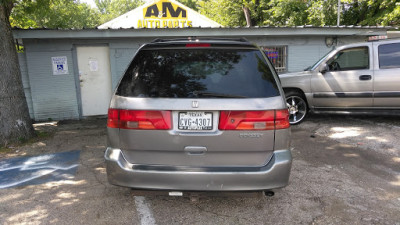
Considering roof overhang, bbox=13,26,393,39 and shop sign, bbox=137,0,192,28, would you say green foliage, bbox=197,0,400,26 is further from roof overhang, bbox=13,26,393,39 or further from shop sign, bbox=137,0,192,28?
shop sign, bbox=137,0,192,28

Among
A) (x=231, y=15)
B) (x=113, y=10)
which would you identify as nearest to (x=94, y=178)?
(x=231, y=15)

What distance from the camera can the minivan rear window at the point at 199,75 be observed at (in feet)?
8.78

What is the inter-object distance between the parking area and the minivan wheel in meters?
1.80

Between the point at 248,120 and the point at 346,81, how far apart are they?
498 centimetres

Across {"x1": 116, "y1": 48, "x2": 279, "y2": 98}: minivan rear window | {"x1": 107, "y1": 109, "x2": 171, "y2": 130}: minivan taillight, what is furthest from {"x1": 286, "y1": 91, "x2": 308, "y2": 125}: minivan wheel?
{"x1": 107, "y1": 109, "x2": 171, "y2": 130}: minivan taillight

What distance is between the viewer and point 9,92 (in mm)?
5777

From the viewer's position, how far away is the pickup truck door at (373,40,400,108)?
633 centimetres

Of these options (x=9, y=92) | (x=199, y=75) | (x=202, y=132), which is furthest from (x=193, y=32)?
(x=202, y=132)

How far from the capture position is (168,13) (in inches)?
668

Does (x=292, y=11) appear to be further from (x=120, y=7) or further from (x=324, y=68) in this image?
(x=120, y=7)

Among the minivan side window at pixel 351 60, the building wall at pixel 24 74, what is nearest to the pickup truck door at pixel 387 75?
the minivan side window at pixel 351 60

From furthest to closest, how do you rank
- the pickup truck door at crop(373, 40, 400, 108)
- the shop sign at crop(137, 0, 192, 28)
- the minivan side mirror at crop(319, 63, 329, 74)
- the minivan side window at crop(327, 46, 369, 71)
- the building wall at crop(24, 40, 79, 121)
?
1. the shop sign at crop(137, 0, 192, 28)
2. the building wall at crop(24, 40, 79, 121)
3. the minivan side mirror at crop(319, 63, 329, 74)
4. the minivan side window at crop(327, 46, 369, 71)
5. the pickup truck door at crop(373, 40, 400, 108)

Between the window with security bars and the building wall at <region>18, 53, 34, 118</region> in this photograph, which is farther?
the window with security bars

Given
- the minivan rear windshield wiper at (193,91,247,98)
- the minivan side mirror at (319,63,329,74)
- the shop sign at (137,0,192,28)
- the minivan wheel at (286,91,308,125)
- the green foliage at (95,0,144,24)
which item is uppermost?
the green foliage at (95,0,144,24)
